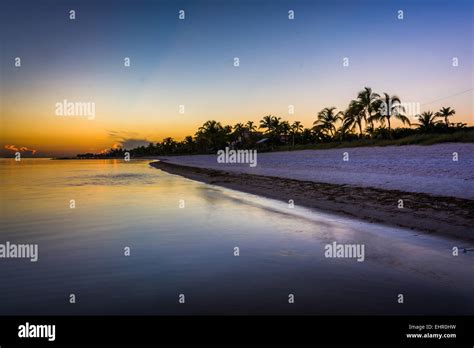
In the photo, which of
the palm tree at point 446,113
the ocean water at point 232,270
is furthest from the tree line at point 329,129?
the ocean water at point 232,270

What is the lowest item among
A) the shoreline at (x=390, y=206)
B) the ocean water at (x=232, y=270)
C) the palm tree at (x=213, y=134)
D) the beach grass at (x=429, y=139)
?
the ocean water at (x=232, y=270)

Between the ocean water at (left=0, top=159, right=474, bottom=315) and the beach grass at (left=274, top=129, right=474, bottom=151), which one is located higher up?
the beach grass at (left=274, top=129, right=474, bottom=151)

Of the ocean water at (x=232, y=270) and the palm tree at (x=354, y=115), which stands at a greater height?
the palm tree at (x=354, y=115)

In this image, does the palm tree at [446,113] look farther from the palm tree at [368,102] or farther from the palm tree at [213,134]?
the palm tree at [213,134]

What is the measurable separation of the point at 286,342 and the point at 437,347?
1937mm

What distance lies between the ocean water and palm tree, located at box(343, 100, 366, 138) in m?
60.1

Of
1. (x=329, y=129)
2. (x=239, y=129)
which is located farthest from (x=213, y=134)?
(x=329, y=129)

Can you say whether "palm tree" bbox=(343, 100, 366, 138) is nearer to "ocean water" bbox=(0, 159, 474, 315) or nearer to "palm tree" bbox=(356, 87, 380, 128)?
"palm tree" bbox=(356, 87, 380, 128)

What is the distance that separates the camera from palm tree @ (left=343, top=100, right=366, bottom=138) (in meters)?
69.5

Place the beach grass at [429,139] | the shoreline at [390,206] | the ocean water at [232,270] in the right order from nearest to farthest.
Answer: the ocean water at [232,270], the shoreline at [390,206], the beach grass at [429,139]

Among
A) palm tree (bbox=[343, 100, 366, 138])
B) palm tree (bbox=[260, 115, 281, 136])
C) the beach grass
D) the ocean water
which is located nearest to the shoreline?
the ocean water

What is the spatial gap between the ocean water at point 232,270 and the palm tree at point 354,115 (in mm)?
60149

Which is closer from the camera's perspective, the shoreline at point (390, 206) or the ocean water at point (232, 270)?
the ocean water at point (232, 270)

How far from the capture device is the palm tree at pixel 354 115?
228 ft
